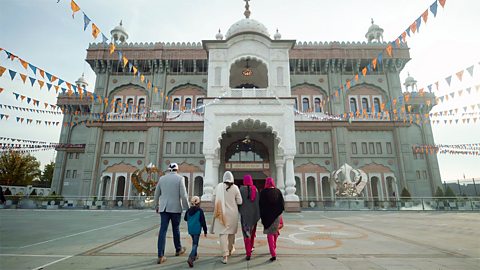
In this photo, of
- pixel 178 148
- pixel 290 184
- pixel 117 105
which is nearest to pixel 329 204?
pixel 290 184

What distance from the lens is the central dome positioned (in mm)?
19156

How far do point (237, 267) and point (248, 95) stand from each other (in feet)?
46.8

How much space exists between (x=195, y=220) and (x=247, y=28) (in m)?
17.4

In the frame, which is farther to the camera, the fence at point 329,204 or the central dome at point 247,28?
the central dome at point 247,28

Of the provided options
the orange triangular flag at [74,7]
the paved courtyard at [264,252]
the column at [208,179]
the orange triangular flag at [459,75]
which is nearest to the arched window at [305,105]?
the column at [208,179]

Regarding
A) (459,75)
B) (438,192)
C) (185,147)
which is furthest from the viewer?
(185,147)

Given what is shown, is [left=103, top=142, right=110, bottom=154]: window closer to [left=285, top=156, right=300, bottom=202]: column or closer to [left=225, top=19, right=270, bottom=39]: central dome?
[left=225, top=19, right=270, bottom=39]: central dome

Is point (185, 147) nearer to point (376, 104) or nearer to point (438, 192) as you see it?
point (376, 104)

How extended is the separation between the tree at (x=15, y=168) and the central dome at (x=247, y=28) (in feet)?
118

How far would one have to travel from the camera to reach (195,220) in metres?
4.77

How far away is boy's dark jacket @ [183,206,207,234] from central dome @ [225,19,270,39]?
651 inches

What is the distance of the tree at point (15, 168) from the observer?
35.2 meters

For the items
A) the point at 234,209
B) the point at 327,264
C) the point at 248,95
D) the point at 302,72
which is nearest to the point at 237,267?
the point at 234,209

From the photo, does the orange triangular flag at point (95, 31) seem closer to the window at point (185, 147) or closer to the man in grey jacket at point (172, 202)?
the man in grey jacket at point (172, 202)
